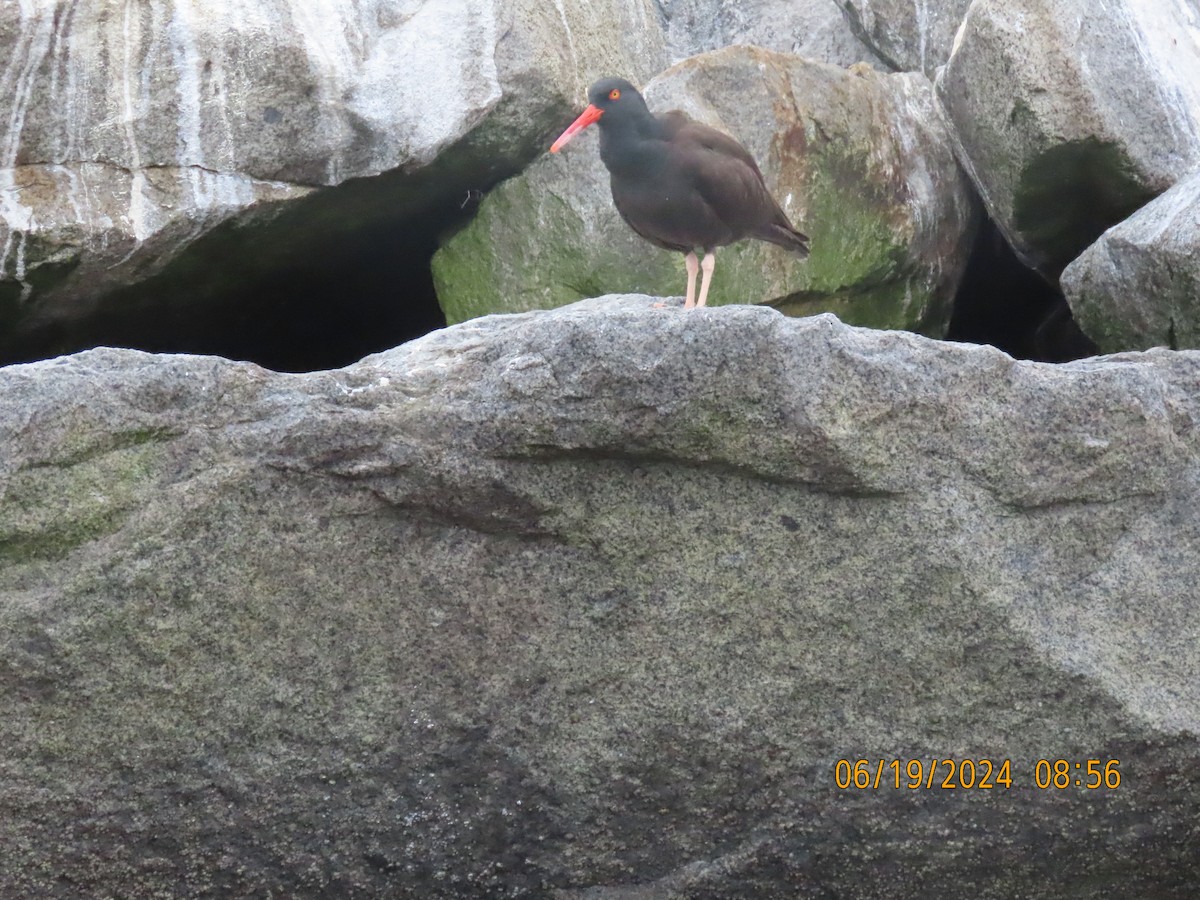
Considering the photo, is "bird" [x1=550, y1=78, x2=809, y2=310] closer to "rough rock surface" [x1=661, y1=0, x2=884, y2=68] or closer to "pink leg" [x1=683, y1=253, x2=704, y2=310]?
"pink leg" [x1=683, y1=253, x2=704, y2=310]

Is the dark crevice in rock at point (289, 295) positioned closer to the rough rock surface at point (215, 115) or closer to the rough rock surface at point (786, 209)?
the rough rock surface at point (215, 115)

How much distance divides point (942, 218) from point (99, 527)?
4518 millimetres

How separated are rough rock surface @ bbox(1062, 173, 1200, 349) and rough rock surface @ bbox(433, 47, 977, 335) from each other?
3.99ft

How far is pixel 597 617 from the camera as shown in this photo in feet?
10.1

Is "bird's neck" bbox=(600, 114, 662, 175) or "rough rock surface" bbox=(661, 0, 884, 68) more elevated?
"rough rock surface" bbox=(661, 0, 884, 68)

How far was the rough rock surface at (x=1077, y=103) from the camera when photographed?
212 inches

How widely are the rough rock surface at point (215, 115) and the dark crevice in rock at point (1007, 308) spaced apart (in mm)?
2526

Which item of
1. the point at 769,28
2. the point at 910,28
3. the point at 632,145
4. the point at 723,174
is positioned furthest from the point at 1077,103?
the point at 769,28

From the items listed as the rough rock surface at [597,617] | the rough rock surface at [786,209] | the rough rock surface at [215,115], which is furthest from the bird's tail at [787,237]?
the rough rock surface at [597,617]

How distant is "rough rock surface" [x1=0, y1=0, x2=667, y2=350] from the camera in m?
4.99

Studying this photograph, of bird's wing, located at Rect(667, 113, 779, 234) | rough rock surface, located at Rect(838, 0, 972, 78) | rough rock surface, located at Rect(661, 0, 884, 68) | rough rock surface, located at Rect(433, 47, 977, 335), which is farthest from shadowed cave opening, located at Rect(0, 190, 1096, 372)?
rough rock surface, located at Rect(661, 0, 884, 68)

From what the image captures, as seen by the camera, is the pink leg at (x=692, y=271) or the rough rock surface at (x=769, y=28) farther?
the rough rock surface at (x=769, y=28)
